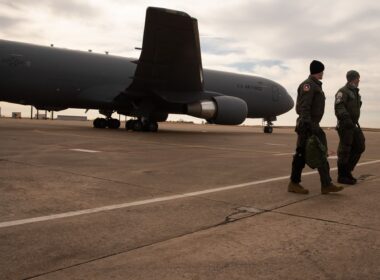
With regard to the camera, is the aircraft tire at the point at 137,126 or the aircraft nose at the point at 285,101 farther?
the aircraft nose at the point at 285,101

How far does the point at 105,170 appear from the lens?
23.4 feet

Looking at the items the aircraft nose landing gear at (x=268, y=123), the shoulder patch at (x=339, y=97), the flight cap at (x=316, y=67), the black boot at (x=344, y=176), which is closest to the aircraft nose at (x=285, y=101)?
the aircraft nose landing gear at (x=268, y=123)

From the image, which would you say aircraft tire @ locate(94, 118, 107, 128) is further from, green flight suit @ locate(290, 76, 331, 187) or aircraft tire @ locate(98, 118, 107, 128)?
green flight suit @ locate(290, 76, 331, 187)

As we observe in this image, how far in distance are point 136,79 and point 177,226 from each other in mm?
15832

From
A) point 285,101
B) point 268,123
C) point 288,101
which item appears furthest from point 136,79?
point 288,101

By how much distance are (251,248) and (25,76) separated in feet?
59.7

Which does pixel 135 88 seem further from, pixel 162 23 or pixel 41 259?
pixel 41 259

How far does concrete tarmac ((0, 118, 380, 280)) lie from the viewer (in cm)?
285

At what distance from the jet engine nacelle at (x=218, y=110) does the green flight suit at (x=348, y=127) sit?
475 inches

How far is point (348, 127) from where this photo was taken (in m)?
6.83

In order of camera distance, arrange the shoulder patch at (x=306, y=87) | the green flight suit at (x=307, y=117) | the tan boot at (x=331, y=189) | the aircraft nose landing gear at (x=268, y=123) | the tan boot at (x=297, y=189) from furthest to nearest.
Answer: the aircraft nose landing gear at (x=268, y=123) → the shoulder patch at (x=306, y=87) → the green flight suit at (x=307, y=117) → the tan boot at (x=297, y=189) → the tan boot at (x=331, y=189)

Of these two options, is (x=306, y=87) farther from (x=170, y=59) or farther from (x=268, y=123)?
(x=268, y=123)

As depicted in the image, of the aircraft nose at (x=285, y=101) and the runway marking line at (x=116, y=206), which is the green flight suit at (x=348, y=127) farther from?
the aircraft nose at (x=285, y=101)

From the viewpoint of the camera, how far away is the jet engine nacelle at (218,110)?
1911 centimetres
